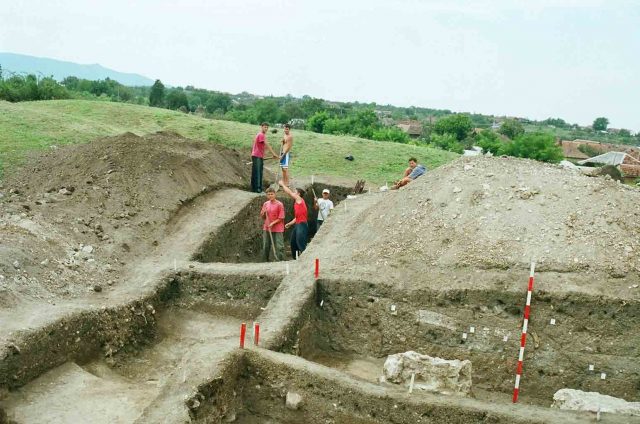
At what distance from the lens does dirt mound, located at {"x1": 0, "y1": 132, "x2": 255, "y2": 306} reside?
350 inches

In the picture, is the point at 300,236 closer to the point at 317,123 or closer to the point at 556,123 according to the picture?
the point at 317,123

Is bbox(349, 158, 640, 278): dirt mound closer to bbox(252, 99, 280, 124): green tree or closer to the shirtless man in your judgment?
the shirtless man

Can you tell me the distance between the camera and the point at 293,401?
688cm

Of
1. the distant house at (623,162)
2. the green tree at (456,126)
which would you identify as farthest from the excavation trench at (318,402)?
the green tree at (456,126)

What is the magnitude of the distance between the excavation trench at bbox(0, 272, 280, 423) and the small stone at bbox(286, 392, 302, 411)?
2.71 feet

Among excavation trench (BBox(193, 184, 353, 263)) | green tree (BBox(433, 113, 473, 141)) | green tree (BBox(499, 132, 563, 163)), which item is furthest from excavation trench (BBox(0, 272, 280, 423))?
green tree (BBox(433, 113, 473, 141))

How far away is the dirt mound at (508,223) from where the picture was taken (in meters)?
8.65

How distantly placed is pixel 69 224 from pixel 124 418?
489 cm

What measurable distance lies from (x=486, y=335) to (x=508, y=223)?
1897mm

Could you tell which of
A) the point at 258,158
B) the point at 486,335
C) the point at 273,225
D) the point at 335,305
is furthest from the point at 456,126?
the point at 486,335

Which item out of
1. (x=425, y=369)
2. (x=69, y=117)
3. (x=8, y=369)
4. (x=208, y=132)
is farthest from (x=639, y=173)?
(x=8, y=369)

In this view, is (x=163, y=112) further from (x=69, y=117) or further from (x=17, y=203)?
(x=17, y=203)

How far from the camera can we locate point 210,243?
36.8 ft

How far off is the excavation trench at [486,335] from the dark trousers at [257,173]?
5.39m
